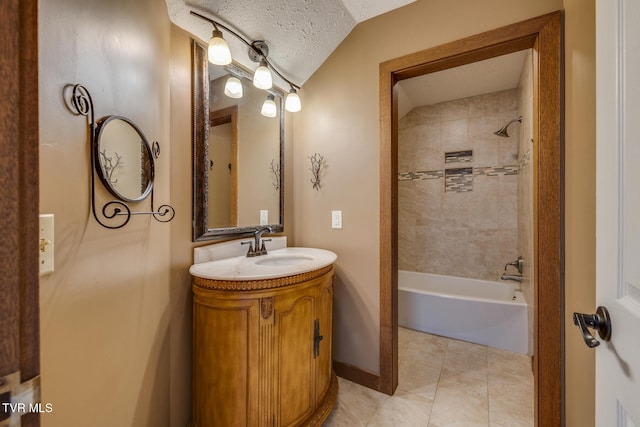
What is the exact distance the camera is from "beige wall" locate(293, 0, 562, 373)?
156 cm

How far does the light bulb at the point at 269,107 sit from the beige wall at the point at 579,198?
5.04 feet

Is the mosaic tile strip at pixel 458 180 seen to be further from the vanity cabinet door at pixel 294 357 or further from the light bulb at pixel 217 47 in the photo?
the light bulb at pixel 217 47

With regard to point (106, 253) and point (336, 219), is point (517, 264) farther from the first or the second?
point (106, 253)

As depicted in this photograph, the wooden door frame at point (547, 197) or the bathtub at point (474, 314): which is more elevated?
the wooden door frame at point (547, 197)

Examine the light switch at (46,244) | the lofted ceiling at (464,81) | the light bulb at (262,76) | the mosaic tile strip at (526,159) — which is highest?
the lofted ceiling at (464,81)

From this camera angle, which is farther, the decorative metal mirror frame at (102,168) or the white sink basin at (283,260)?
the white sink basin at (283,260)

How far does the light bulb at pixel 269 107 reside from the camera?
1.71 meters

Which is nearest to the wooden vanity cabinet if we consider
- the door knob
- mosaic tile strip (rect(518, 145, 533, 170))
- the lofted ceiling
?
the door knob

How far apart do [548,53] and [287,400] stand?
1987 mm

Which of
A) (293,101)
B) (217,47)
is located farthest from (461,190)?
(217,47)

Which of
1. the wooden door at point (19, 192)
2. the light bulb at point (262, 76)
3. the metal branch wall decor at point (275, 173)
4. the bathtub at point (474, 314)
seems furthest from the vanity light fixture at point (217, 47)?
the bathtub at point (474, 314)

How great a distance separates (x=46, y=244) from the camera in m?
0.68
